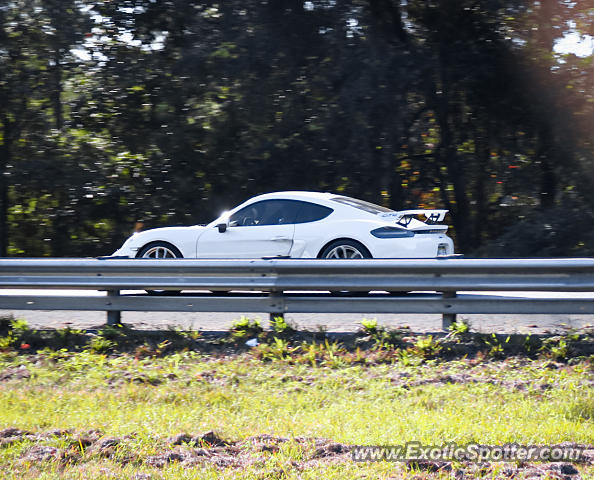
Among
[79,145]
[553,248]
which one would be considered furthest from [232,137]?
[553,248]

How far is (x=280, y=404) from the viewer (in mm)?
5934

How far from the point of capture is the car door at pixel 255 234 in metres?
10.1

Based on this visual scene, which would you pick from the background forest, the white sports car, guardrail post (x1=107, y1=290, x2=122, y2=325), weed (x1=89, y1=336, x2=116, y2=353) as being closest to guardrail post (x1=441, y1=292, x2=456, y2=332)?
the white sports car

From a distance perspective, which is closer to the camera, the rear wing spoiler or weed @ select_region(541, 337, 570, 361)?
weed @ select_region(541, 337, 570, 361)

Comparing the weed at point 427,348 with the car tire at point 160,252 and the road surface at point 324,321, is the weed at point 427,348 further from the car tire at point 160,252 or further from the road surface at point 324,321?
the car tire at point 160,252

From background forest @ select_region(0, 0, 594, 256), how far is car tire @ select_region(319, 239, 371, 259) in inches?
236

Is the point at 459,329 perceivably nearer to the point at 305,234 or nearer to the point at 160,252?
the point at 305,234

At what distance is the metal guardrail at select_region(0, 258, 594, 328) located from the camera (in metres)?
7.40

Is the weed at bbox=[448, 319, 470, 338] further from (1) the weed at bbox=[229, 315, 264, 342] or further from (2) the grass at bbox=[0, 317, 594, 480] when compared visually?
(1) the weed at bbox=[229, 315, 264, 342]

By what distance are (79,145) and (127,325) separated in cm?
988

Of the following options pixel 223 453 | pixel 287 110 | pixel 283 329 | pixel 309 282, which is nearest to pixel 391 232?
pixel 309 282

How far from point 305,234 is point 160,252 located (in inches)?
85.2

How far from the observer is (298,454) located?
185 inches

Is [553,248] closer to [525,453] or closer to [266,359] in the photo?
[266,359]
